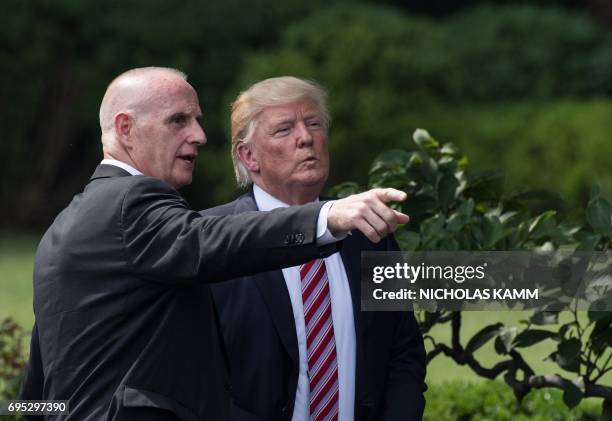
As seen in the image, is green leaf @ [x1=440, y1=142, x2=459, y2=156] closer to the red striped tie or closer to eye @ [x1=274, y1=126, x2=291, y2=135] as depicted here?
eye @ [x1=274, y1=126, x2=291, y2=135]

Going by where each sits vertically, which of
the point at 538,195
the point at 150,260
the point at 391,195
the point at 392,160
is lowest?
the point at 150,260

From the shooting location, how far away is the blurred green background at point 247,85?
15055 mm

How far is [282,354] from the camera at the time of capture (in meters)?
3.48

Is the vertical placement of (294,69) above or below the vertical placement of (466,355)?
above

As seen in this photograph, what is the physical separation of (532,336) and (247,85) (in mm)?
10602

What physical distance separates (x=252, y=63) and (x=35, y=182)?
3.11m

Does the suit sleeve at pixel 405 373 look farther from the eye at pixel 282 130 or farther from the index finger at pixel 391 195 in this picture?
the index finger at pixel 391 195

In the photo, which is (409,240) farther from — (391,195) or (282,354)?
(391,195)

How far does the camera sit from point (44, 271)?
288cm

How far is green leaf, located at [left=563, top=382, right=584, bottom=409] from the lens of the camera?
421 cm

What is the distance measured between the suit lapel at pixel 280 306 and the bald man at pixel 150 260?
0.51m

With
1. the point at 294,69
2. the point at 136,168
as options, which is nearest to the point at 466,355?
the point at 136,168

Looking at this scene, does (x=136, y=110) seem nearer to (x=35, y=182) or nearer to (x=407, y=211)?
(x=407, y=211)

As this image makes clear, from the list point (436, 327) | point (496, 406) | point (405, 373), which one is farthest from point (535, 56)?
point (405, 373)
